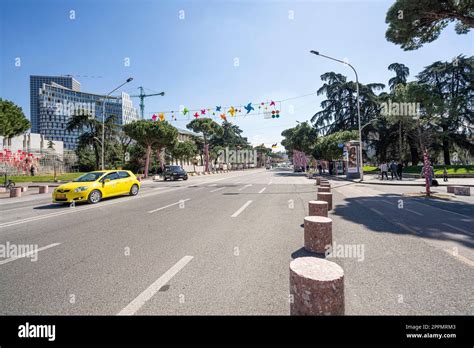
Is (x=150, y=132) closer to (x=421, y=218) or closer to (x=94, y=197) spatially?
(x=94, y=197)

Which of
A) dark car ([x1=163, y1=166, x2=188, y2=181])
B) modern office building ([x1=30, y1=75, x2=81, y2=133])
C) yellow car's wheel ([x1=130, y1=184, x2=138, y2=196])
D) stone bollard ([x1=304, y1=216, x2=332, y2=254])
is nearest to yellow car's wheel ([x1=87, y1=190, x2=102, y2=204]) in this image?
yellow car's wheel ([x1=130, y1=184, x2=138, y2=196])

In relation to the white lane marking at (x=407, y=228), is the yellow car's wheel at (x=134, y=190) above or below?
above

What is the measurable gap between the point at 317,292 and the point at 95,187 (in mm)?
10935

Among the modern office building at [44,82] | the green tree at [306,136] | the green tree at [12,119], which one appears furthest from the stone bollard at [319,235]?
the modern office building at [44,82]

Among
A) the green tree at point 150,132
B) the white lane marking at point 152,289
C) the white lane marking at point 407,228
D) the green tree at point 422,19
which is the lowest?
the white lane marking at point 407,228

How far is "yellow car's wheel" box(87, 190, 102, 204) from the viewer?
9.94 m

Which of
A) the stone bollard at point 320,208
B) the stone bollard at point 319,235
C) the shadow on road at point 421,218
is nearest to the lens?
the stone bollard at point 319,235

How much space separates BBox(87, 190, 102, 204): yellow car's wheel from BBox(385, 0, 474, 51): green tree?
1906 centimetres

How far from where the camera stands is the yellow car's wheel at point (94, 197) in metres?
9.94

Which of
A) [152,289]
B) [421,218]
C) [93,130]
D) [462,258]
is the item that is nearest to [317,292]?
[152,289]

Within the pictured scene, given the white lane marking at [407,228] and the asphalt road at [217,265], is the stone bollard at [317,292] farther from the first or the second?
the white lane marking at [407,228]
